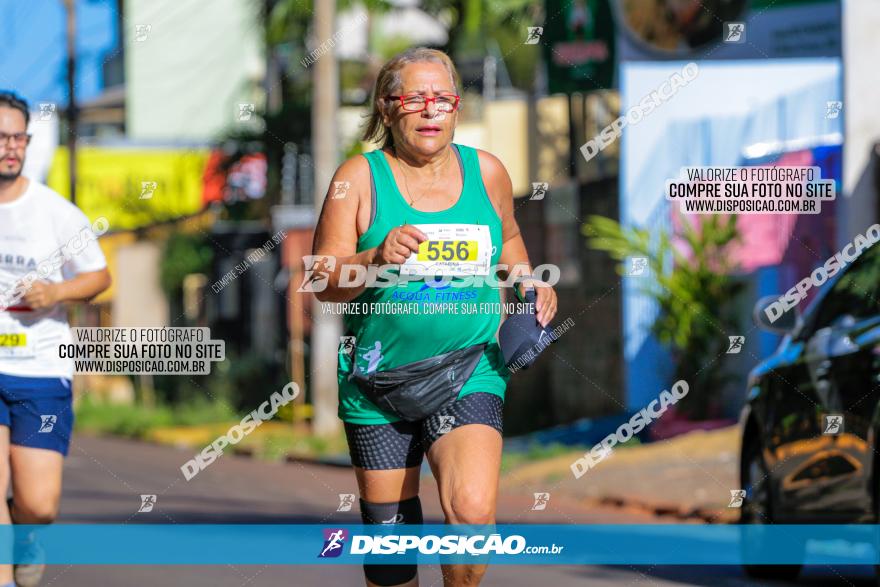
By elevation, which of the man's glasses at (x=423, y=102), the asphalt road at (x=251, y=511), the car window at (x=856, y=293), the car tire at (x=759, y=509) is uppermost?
Result: the man's glasses at (x=423, y=102)

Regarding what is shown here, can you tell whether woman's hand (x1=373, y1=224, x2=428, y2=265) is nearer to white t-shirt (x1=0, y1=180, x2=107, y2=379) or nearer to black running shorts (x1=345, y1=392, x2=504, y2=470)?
black running shorts (x1=345, y1=392, x2=504, y2=470)

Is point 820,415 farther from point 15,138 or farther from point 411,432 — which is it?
point 15,138

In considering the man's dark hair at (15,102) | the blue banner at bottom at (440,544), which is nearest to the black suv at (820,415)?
the blue banner at bottom at (440,544)

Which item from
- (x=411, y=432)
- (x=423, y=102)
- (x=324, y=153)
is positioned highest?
(x=324, y=153)

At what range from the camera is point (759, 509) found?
27.7 ft

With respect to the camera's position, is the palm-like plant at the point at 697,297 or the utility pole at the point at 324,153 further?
the utility pole at the point at 324,153

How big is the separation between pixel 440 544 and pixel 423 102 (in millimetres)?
1370

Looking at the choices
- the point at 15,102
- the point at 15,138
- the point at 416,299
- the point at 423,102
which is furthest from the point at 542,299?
the point at 15,102

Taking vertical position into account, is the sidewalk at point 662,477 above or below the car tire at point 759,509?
below

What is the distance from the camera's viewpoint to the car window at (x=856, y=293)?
806 cm

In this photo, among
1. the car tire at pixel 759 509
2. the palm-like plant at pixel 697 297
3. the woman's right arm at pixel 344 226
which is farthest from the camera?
the palm-like plant at pixel 697 297

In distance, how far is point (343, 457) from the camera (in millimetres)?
19531

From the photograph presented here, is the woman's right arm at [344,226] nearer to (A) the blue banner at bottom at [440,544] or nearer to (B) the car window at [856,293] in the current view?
(A) the blue banner at bottom at [440,544]

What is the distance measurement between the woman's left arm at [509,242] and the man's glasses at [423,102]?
0.24 metres
